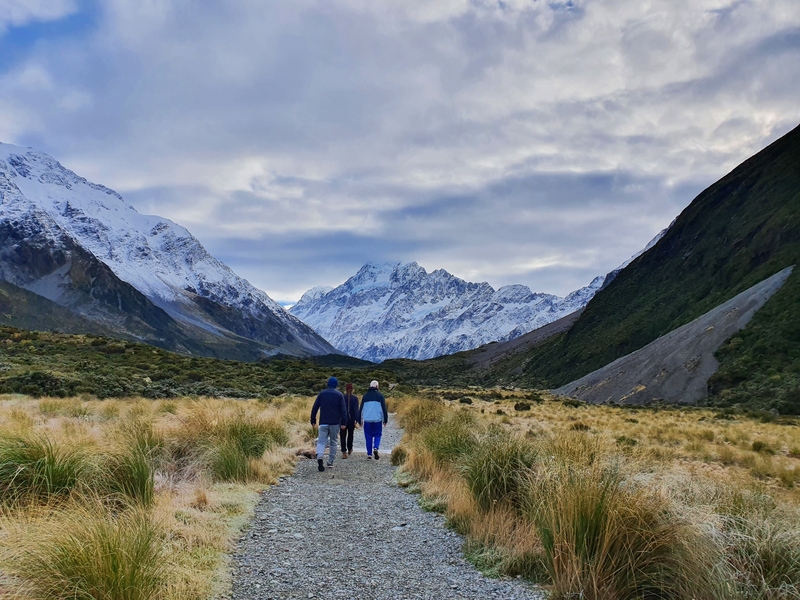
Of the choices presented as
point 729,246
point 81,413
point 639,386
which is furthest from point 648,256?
point 81,413

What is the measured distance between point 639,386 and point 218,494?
136 feet

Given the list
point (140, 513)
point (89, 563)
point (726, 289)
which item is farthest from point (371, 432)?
point (726, 289)

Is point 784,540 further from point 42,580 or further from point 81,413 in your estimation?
point 81,413

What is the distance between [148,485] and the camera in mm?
6691

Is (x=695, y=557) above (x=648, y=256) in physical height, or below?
below

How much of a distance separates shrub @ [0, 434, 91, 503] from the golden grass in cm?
2

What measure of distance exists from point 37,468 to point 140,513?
207 cm

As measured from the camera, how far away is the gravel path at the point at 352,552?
16.0ft

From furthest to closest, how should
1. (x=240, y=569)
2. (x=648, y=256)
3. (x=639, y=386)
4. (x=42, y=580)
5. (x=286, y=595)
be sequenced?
(x=648, y=256) → (x=639, y=386) → (x=240, y=569) → (x=286, y=595) → (x=42, y=580)

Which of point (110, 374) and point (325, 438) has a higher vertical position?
point (110, 374)

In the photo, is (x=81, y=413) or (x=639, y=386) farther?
(x=639, y=386)

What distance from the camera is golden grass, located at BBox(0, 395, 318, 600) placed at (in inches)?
149

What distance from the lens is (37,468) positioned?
6062 millimetres

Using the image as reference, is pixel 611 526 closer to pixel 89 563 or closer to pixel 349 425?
pixel 89 563
